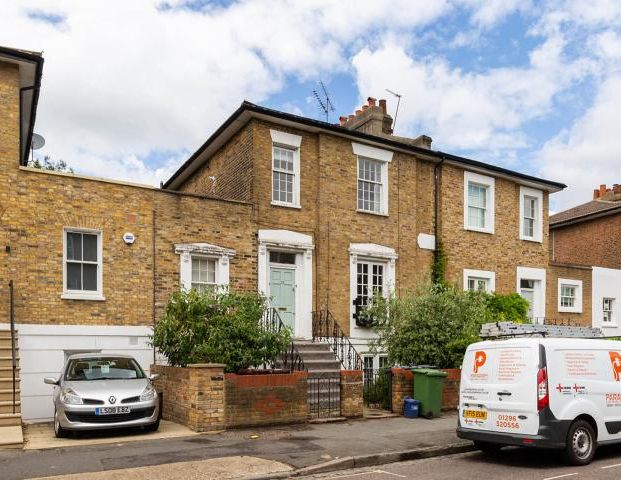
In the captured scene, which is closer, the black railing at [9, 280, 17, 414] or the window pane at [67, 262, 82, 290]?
the black railing at [9, 280, 17, 414]

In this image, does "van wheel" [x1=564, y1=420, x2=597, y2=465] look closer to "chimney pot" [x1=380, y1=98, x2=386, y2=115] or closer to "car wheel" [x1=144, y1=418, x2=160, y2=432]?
"car wheel" [x1=144, y1=418, x2=160, y2=432]

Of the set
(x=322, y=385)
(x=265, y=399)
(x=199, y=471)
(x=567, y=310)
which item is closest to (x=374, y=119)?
(x=567, y=310)

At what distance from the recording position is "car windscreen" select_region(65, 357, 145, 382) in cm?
1226

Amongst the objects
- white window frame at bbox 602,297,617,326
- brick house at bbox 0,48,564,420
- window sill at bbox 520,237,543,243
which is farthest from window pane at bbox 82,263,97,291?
white window frame at bbox 602,297,617,326

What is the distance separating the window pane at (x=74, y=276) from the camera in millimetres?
14875

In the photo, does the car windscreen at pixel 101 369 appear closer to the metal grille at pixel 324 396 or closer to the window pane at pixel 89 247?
the window pane at pixel 89 247

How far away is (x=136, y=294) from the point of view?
1541cm

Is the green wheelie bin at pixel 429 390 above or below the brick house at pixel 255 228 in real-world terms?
below

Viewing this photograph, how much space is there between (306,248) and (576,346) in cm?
904

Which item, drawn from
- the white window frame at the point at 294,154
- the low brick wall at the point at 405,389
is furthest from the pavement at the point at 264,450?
the white window frame at the point at 294,154

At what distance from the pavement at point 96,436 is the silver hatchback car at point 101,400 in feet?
0.66

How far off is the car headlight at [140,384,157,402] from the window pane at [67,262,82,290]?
13.2 ft

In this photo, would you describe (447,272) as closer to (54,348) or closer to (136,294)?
(136,294)

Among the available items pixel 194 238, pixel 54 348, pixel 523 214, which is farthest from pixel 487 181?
pixel 54 348
